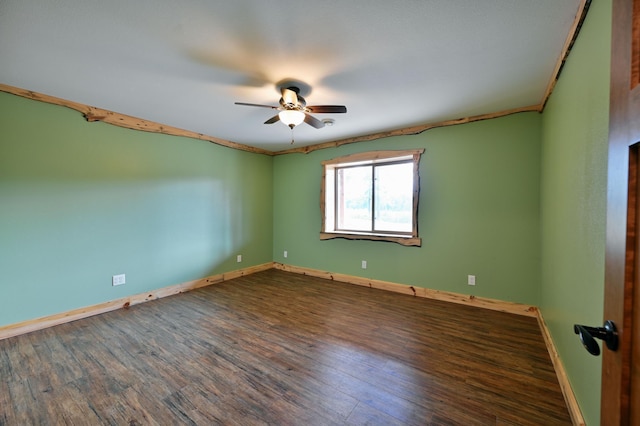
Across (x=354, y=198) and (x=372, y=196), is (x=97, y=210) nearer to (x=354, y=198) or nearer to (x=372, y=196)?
(x=354, y=198)

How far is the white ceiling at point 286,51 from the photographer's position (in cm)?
150

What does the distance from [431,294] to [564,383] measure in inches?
71.0

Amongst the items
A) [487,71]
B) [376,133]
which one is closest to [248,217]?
[376,133]

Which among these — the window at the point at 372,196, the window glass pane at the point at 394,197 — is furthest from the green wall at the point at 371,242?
the window glass pane at the point at 394,197

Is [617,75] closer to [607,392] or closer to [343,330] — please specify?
[607,392]

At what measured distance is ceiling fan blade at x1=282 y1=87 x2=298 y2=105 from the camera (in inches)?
90.4

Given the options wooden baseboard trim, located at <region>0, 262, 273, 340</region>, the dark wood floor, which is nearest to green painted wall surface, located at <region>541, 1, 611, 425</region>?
the dark wood floor

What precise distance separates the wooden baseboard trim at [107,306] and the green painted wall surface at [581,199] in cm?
421

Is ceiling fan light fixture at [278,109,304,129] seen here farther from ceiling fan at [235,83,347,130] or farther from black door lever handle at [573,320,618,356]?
black door lever handle at [573,320,618,356]

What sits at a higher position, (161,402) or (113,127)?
(113,127)

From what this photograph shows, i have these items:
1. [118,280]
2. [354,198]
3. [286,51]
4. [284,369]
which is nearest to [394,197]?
[354,198]

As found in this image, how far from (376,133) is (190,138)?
9.37ft

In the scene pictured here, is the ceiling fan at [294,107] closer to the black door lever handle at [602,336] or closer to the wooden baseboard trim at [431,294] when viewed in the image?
the black door lever handle at [602,336]

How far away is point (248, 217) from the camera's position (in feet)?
15.7
